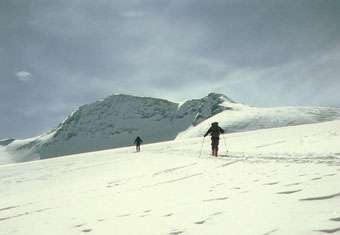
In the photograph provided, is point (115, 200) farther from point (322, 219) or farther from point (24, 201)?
point (322, 219)

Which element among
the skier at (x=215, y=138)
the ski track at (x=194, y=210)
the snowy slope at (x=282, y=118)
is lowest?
the ski track at (x=194, y=210)

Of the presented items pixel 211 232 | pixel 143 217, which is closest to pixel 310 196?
pixel 211 232

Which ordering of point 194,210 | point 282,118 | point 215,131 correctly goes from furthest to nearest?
point 282,118, point 215,131, point 194,210

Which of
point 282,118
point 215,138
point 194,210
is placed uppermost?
point 282,118

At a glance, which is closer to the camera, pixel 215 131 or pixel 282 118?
pixel 215 131

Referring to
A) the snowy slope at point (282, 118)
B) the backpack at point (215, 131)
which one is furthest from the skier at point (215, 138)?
the snowy slope at point (282, 118)

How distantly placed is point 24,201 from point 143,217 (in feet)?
16.4

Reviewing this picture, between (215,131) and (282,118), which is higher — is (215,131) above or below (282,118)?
below

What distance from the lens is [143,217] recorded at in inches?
162

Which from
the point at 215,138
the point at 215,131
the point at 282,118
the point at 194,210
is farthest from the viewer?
the point at 282,118

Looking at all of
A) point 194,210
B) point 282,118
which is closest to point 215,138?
point 194,210

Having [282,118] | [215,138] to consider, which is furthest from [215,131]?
[282,118]

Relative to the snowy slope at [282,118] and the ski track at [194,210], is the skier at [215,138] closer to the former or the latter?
the ski track at [194,210]

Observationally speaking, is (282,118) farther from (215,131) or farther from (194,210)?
(194,210)
